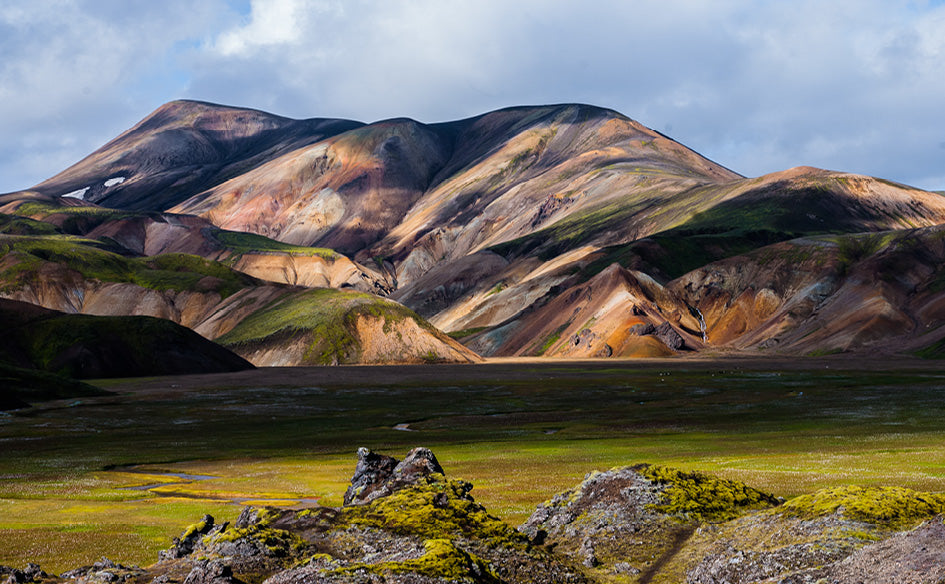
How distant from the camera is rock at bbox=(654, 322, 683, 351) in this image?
18950cm

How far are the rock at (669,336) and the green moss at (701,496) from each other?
171m

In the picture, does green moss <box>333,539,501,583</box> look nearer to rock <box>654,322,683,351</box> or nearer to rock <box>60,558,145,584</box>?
rock <box>60,558,145,584</box>

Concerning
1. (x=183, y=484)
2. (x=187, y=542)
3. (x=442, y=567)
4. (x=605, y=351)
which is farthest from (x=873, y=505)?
(x=605, y=351)

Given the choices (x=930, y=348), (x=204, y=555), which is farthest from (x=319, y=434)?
(x=930, y=348)

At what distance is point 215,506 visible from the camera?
110 ft

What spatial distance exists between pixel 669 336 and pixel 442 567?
182 metres

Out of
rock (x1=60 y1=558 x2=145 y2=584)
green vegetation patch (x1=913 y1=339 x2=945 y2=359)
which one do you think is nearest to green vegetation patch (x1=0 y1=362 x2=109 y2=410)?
rock (x1=60 y1=558 x2=145 y2=584)

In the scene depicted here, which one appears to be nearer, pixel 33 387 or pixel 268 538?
pixel 268 538

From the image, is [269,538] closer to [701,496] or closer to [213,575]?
[213,575]

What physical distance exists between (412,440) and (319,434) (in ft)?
39.6

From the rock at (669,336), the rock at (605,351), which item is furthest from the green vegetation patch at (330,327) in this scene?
the rock at (669,336)

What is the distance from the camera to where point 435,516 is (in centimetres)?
1789

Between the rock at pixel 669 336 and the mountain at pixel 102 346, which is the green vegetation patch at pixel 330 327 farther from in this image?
the rock at pixel 669 336

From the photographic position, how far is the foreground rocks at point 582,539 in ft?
47.0
